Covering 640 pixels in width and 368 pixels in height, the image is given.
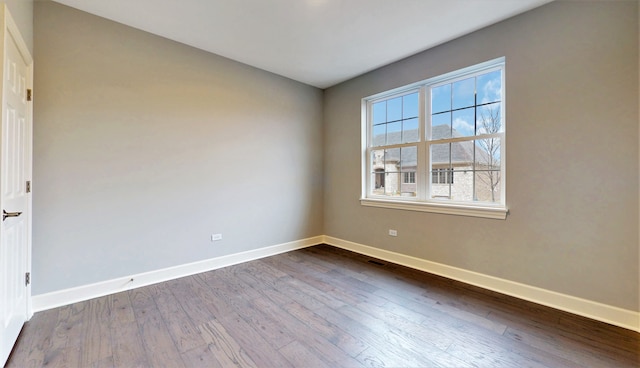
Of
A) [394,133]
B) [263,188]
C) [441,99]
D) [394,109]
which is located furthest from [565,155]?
[263,188]

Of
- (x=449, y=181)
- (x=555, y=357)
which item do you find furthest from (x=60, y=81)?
(x=555, y=357)

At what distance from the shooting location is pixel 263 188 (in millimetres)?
3814

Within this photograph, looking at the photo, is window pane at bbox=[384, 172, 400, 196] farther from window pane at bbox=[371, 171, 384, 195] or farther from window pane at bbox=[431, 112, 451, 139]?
window pane at bbox=[431, 112, 451, 139]

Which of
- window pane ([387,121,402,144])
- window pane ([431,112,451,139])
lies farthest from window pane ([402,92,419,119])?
window pane ([431,112,451,139])

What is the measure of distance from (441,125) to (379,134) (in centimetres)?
96

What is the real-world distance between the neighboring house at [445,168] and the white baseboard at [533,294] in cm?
86

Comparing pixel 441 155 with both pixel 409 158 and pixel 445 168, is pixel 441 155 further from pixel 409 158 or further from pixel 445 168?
pixel 409 158

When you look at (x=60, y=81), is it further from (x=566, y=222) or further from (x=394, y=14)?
(x=566, y=222)

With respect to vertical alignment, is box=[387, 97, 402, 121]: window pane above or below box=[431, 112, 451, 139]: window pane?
above

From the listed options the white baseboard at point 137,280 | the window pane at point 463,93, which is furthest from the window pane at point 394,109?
the white baseboard at point 137,280

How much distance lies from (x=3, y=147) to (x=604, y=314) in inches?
179

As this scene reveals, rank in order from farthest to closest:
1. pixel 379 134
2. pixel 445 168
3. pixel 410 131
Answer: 1. pixel 379 134
2. pixel 410 131
3. pixel 445 168

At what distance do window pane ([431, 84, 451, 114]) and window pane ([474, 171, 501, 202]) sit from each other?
0.92 metres

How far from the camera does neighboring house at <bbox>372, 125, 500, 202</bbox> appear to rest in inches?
111
